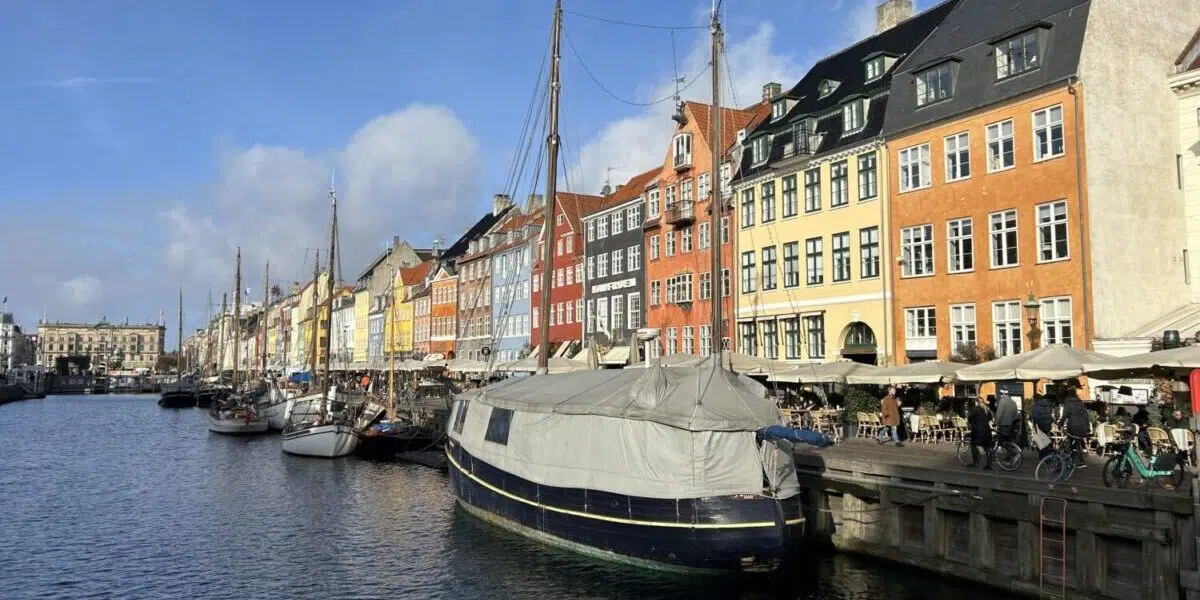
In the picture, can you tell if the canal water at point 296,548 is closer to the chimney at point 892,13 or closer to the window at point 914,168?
the window at point 914,168

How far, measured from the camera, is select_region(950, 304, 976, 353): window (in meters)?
34.0

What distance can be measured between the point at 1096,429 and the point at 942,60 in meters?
17.7

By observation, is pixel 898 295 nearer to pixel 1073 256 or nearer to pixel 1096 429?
pixel 1073 256

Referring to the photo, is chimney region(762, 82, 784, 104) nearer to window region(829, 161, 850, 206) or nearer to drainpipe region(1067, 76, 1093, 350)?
window region(829, 161, 850, 206)

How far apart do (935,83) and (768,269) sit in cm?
1240

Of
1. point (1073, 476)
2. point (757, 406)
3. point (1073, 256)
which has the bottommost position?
point (1073, 476)

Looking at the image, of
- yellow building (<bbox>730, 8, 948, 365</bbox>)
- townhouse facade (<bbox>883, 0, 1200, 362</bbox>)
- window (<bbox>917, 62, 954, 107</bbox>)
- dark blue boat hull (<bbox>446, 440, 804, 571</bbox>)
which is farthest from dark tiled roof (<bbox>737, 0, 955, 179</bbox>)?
dark blue boat hull (<bbox>446, 440, 804, 571</bbox>)

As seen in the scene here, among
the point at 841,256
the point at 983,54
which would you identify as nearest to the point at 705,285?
the point at 841,256

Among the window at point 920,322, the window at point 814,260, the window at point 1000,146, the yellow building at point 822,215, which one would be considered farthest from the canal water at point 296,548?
the window at point 814,260

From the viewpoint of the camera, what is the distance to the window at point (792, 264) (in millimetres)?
42875

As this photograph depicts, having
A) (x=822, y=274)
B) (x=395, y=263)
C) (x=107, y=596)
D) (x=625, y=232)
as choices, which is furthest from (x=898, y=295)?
(x=395, y=263)

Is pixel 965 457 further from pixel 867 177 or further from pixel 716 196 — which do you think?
pixel 867 177

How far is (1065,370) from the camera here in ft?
71.8

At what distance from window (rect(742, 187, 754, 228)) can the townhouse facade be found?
10.5 metres
